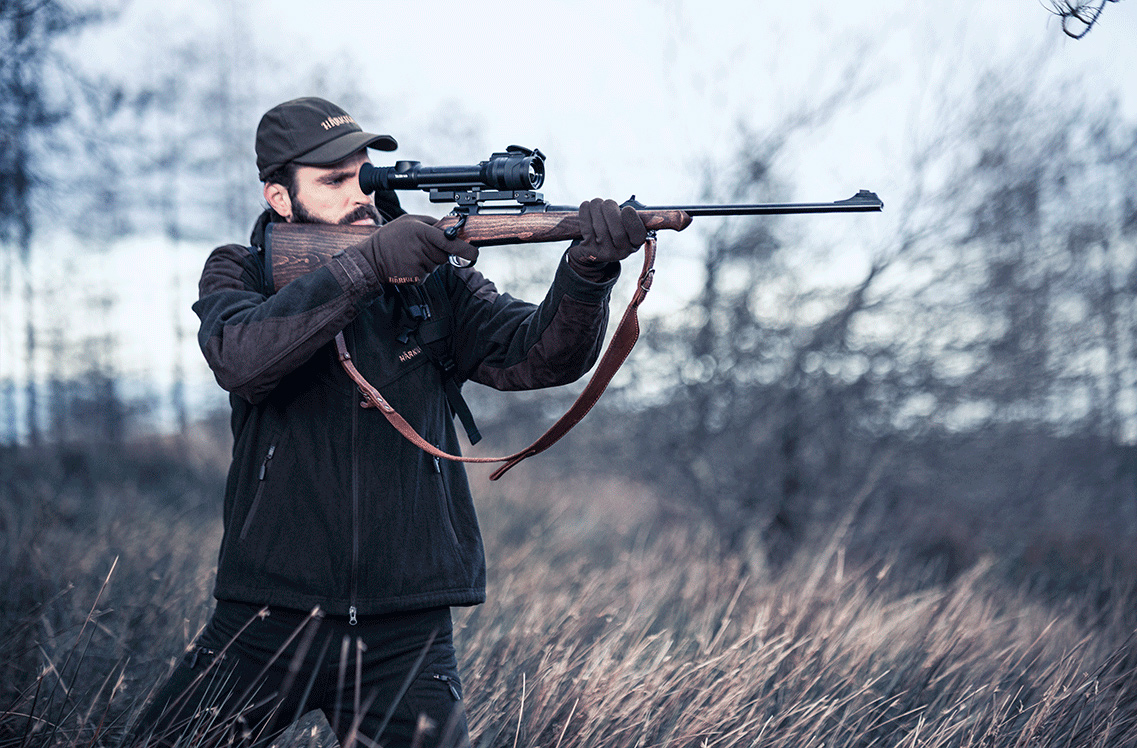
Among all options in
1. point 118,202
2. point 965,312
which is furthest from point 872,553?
point 118,202

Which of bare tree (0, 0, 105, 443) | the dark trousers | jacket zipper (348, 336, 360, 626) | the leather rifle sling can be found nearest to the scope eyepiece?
the leather rifle sling

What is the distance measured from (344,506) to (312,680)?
0.42 metres

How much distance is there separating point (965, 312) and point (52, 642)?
5.97 m

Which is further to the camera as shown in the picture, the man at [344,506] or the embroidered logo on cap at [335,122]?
the embroidered logo on cap at [335,122]

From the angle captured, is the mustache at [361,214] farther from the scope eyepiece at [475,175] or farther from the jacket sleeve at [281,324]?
the jacket sleeve at [281,324]

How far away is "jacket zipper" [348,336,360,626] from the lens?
2084 mm

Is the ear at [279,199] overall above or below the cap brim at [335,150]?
below

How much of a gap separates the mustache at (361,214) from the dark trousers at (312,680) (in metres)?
1.11

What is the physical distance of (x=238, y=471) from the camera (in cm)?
223

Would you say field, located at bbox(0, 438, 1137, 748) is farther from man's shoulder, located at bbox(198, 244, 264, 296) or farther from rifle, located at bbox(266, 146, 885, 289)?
rifle, located at bbox(266, 146, 885, 289)

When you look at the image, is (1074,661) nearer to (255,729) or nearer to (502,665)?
(502,665)

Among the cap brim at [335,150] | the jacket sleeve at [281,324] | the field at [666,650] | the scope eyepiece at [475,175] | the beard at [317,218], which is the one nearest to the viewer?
the jacket sleeve at [281,324]

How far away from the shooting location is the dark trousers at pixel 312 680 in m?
2.04

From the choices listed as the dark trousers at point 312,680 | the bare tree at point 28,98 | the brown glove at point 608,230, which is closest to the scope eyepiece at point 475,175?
the brown glove at point 608,230
